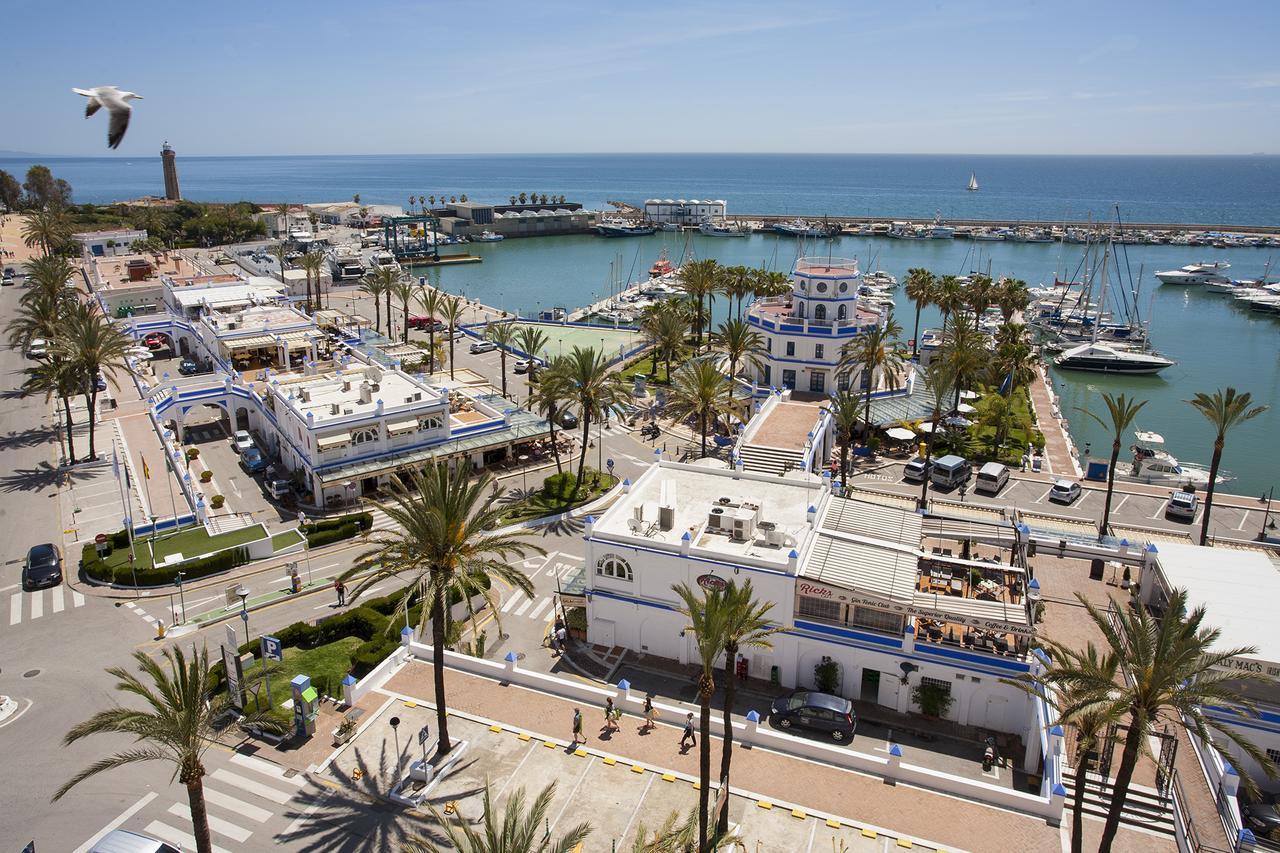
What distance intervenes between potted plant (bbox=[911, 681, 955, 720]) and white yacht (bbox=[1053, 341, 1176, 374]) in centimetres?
7648

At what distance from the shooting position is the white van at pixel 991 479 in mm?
56000

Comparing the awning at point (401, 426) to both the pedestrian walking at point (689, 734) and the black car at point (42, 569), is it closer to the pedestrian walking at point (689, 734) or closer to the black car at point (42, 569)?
the black car at point (42, 569)

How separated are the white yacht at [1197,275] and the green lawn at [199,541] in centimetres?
15803

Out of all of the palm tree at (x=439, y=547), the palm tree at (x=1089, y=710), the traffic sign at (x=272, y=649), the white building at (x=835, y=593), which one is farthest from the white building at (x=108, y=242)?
the palm tree at (x=1089, y=710)

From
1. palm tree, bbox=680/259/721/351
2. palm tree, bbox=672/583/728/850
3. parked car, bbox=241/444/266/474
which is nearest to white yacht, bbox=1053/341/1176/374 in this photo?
palm tree, bbox=680/259/721/351

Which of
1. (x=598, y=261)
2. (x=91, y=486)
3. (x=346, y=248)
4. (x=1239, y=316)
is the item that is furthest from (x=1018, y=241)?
(x=91, y=486)

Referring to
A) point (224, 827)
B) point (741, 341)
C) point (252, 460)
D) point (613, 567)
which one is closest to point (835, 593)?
point (613, 567)

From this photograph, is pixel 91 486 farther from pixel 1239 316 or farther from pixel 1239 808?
pixel 1239 316

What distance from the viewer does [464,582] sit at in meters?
27.2

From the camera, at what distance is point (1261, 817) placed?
26.7 m

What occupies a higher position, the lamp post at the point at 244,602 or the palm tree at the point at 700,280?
the palm tree at the point at 700,280

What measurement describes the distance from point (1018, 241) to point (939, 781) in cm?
19380

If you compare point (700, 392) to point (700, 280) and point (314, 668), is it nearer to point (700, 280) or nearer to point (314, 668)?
point (314, 668)

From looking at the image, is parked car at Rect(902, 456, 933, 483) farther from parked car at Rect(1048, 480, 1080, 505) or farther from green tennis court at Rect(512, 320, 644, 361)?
green tennis court at Rect(512, 320, 644, 361)
